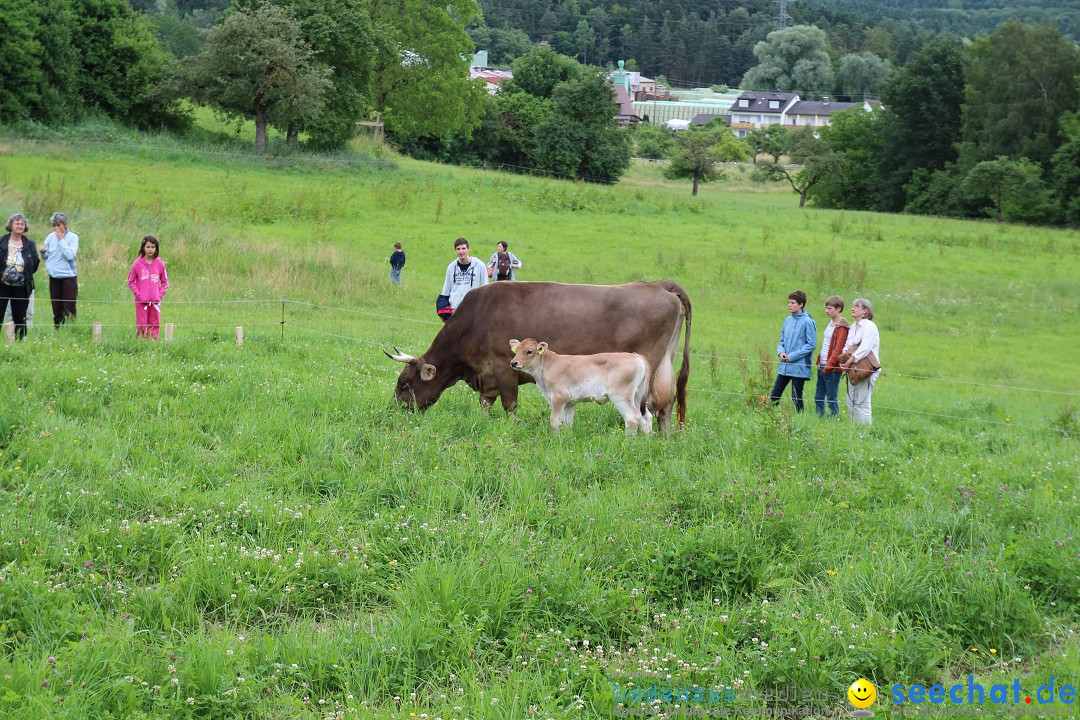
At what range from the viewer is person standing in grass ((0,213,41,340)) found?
12.9 m

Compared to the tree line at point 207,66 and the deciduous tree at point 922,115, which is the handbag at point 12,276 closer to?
the tree line at point 207,66

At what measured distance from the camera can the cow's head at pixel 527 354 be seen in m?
10.1

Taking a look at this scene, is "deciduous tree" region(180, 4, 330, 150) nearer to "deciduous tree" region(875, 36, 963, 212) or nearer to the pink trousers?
the pink trousers

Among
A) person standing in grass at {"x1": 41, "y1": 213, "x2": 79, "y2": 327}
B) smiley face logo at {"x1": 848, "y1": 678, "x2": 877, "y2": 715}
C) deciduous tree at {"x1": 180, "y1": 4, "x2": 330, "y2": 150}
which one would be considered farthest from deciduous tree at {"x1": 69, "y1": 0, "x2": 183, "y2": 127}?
smiley face logo at {"x1": 848, "y1": 678, "x2": 877, "y2": 715}

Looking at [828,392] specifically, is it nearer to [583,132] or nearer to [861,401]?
[861,401]

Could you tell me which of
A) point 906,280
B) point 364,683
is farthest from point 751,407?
point 906,280

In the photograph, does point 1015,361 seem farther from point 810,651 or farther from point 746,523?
point 810,651

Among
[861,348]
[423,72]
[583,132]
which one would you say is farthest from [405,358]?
[583,132]

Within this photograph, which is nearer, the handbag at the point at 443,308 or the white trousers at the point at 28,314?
the white trousers at the point at 28,314

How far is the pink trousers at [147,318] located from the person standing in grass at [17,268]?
1.40 meters

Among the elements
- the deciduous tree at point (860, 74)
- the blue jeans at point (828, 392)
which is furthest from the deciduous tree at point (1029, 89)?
the deciduous tree at point (860, 74)

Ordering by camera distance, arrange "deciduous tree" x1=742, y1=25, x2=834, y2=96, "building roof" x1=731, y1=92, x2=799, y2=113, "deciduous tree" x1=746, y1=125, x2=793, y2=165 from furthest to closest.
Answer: "deciduous tree" x1=742, y1=25, x2=834, y2=96 < "building roof" x1=731, y1=92, x2=799, y2=113 < "deciduous tree" x1=746, y1=125, x2=793, y2=165

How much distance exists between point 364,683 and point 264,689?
0.50m

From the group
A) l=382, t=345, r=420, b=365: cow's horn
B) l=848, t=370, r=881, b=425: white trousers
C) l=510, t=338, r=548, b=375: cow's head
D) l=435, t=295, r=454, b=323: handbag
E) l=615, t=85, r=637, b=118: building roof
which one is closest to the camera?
l=510, t=338, r=548, b=375: cow's head
